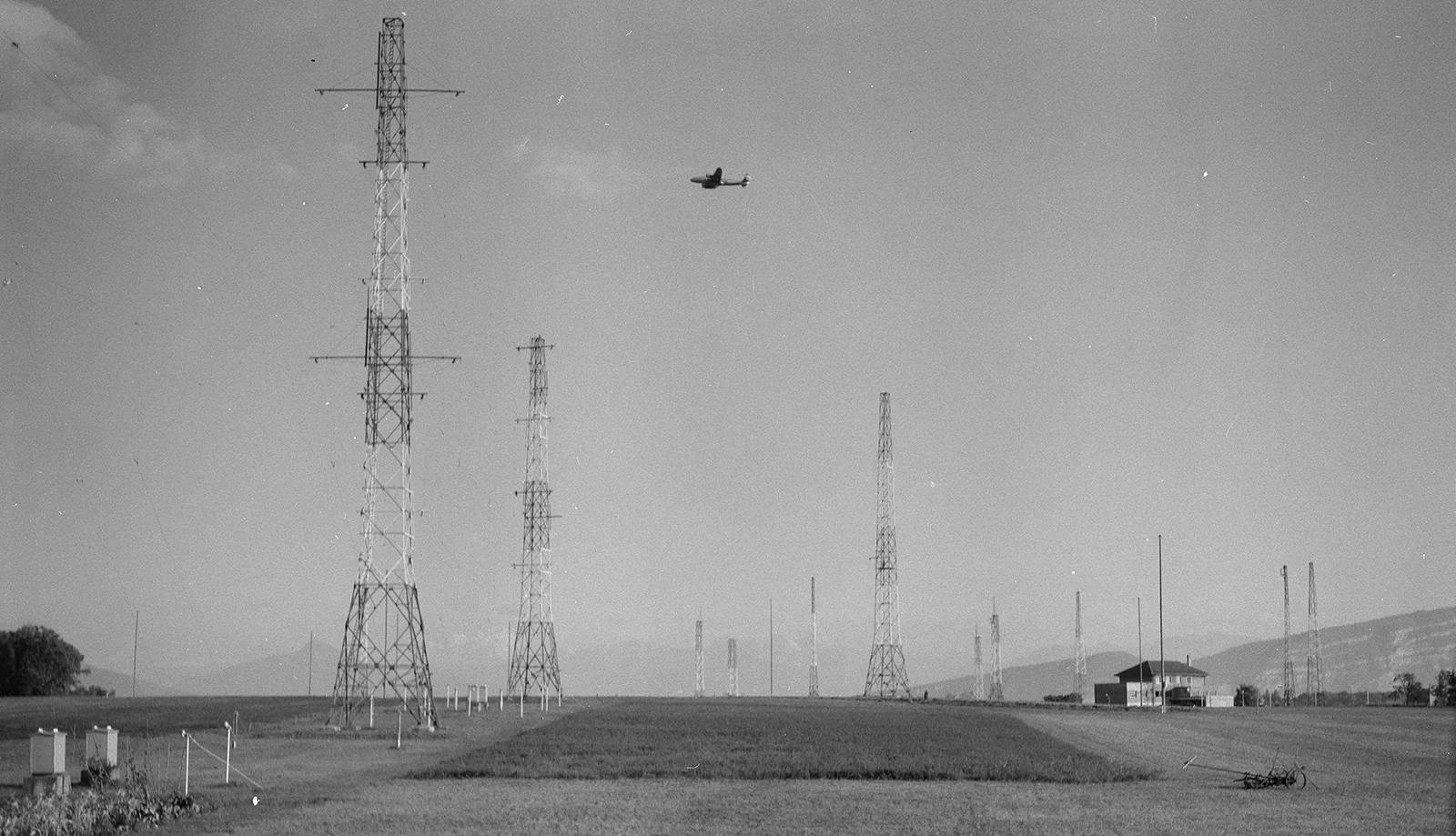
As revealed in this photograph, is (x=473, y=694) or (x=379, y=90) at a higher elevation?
(x=379, y=90)

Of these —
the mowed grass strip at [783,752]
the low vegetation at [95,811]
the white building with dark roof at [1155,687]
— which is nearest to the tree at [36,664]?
the mowed grass strip at [783,752]

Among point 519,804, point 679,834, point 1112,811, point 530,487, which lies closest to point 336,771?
point 519,804

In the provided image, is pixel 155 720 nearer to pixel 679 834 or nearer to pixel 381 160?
pixel 381 160

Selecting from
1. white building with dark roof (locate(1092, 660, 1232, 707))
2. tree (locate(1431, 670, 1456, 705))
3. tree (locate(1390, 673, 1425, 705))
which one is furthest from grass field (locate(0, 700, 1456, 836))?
tree (locate(1390, 673, 1425, 705))

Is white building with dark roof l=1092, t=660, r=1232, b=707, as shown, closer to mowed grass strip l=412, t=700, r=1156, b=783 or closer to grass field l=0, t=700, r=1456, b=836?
mowed grass strip l=412, t=700, r=1156, b=783

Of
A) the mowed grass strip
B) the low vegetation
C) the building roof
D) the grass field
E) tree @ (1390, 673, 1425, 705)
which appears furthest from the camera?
the building roof

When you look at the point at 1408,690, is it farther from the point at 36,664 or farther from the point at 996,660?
the point at 36,664

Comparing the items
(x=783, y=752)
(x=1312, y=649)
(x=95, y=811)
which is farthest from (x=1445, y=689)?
(x=95, y=811)
